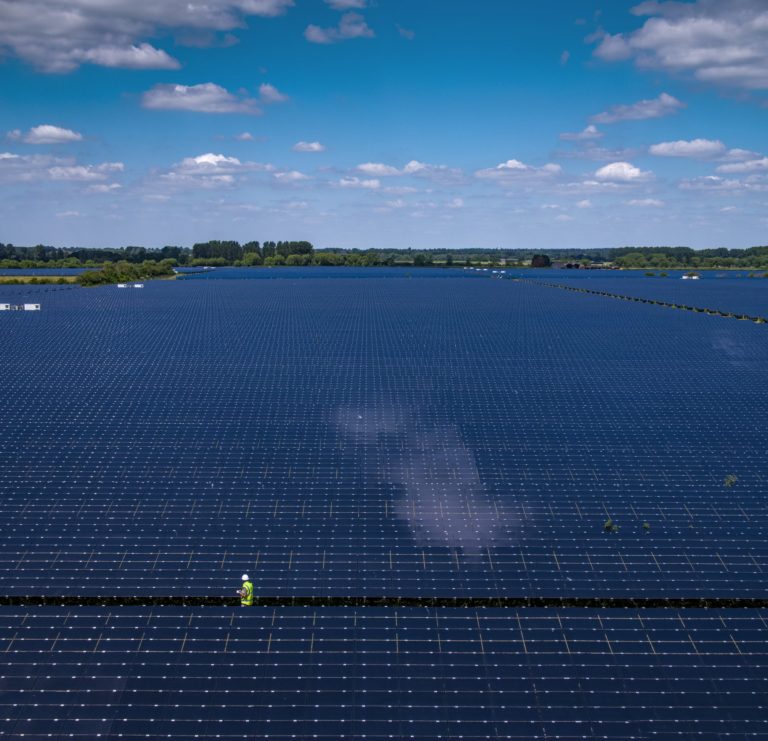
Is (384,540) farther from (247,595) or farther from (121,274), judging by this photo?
(121,274)

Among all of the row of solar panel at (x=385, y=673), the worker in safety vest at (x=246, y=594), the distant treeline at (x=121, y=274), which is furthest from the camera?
the distant treeline at (x=121, y=274)

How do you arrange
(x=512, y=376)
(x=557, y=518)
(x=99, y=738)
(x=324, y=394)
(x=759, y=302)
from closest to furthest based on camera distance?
(x=99, y=738) < (x=557, y=518) < (x=324, y=394) < (x=512, y=376) < (x=759, y=302)

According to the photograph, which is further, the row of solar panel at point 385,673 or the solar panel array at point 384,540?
the solar panel array at point 384,540

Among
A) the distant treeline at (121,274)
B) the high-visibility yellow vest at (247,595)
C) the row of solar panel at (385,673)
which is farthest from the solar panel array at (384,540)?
the distant treeline at (121,274)

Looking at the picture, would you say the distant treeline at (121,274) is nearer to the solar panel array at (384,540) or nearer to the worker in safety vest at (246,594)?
the solar panel array at (384,540)

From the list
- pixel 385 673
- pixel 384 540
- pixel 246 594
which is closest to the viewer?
pixel 385 673

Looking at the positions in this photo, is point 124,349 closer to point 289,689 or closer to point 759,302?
point 289,689

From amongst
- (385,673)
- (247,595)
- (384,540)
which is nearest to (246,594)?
(247,595)

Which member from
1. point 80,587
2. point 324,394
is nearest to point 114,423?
point 324,394

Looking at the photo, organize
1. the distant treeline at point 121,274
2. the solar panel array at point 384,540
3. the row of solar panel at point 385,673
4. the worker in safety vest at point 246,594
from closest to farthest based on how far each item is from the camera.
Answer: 1. the row of solar panel at point 385,673
2. the solar panel array at point 384,540
3. the worker in safety vest at point 246,594
4. the distant treeline at point 121,274
